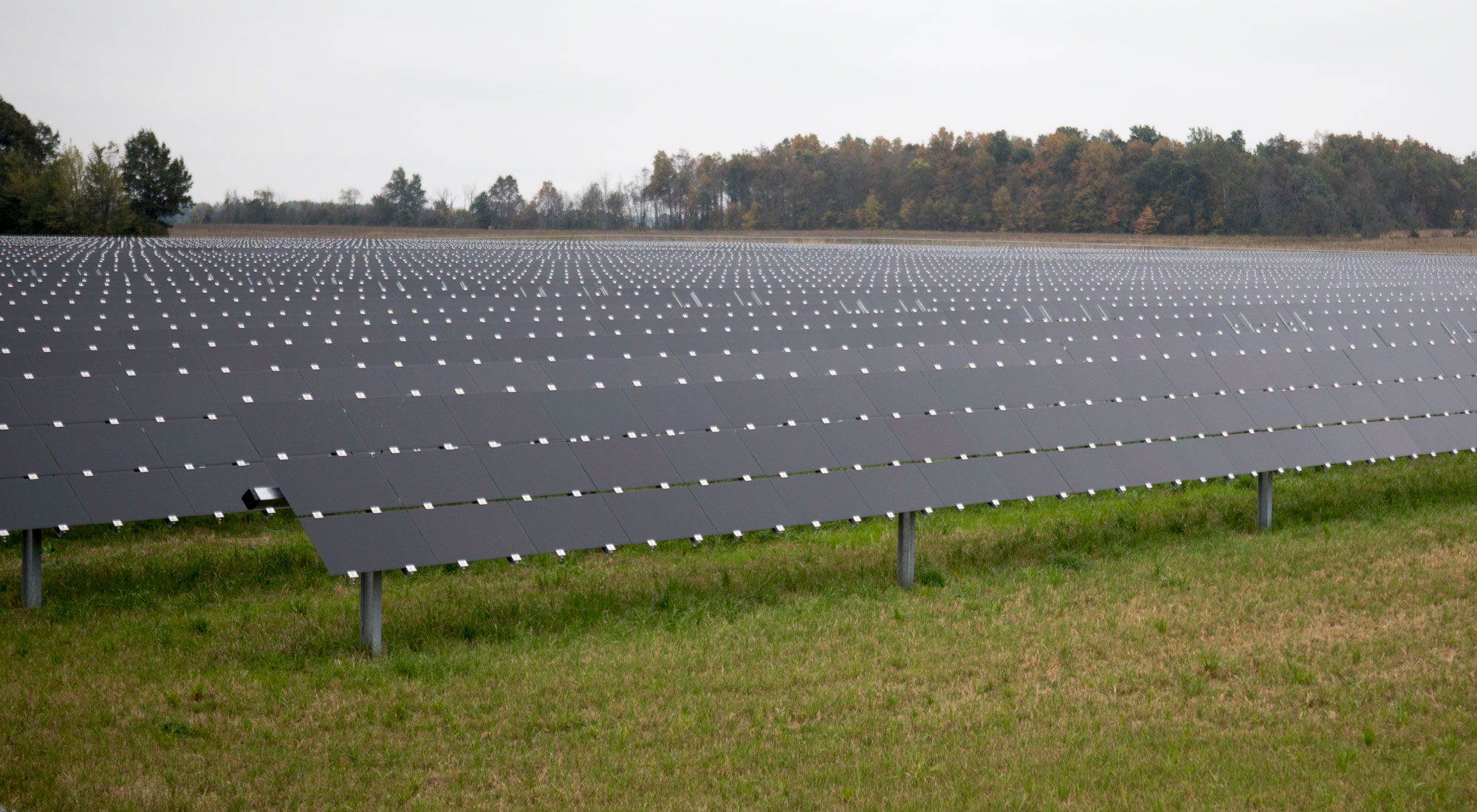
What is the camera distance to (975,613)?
9.02 meters

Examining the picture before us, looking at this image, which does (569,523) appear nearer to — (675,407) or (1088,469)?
(675,407)

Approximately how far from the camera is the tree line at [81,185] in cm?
8412

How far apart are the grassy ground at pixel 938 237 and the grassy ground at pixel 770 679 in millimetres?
90571

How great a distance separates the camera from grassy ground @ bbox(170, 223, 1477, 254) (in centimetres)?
9588

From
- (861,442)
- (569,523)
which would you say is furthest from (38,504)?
(861,442)

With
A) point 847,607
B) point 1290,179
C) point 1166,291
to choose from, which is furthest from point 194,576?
point 1290,179

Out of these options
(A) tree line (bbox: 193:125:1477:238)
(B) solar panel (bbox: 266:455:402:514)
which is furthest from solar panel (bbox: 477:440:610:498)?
(A) tree line (bbox: 193:125:1477:238)

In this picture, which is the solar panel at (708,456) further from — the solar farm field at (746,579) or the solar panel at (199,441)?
the solar panel at (199,441)

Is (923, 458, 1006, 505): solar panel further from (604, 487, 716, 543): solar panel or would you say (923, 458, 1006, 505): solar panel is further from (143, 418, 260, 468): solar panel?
(143, 418, 260, 468): solar panel

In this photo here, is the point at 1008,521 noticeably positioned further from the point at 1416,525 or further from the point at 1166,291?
the point at 1166,291

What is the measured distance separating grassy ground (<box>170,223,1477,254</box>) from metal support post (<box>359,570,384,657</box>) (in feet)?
307

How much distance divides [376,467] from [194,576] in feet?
9.66

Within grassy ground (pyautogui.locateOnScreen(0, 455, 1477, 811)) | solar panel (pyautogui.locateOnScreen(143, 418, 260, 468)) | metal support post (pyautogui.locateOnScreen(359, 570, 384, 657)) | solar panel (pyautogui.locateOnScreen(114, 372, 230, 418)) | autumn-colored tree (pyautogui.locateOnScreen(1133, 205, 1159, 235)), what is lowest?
grassy ground (pyautogui.locateOnScreen(0, 455, 1477, 811))

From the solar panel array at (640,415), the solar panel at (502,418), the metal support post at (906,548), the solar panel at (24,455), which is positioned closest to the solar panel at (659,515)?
the solar panel array at (640,415)
